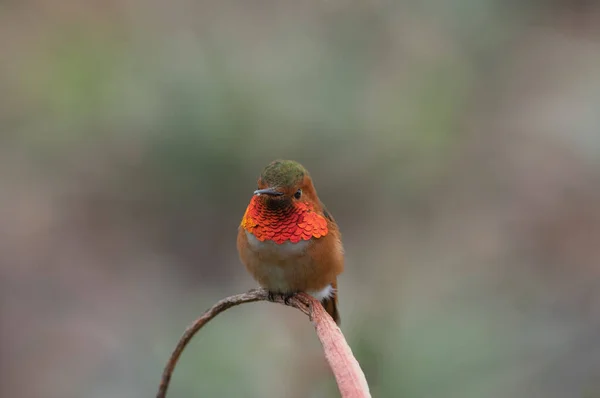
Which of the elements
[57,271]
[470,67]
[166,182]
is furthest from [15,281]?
[470,67]

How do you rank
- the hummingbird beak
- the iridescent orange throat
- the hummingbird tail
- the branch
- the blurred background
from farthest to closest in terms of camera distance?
the blurred background
the hummingbird tail
the iridescent orange throat
the hummingbird beak
the branch

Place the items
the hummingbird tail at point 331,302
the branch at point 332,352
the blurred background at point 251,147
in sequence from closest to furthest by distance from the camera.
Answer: the branch at point 332,352, the hummingbird tail at point 331,302, the blurred background at point 251,147

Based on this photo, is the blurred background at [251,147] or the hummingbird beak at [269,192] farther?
the blurred background at [251,147]

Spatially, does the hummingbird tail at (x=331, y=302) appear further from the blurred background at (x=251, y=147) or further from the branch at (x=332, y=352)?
the blurred background at (x=251, y=147)

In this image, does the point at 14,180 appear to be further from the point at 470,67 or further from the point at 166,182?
the point at 470,67

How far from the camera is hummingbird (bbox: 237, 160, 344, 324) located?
1.71 meters

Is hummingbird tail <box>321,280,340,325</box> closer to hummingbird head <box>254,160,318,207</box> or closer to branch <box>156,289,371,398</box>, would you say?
hummingbird head <box>254,160,318,207</box>

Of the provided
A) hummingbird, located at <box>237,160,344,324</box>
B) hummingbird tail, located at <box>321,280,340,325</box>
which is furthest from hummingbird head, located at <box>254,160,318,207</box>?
hummingbird tail, located at <box>321,280,340,325</box>

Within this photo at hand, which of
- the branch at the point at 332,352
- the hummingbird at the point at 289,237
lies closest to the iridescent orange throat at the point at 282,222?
the hummingbird at the point at 289,237

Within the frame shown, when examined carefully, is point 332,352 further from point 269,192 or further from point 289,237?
point 289,237

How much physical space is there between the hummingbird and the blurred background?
1.60 m

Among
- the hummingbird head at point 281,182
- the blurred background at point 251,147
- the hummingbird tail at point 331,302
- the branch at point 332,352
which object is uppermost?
the blurred background at point 251,147

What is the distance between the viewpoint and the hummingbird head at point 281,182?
1.64 m

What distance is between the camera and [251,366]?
112 inches
